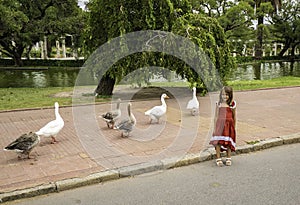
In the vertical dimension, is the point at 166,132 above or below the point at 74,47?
below

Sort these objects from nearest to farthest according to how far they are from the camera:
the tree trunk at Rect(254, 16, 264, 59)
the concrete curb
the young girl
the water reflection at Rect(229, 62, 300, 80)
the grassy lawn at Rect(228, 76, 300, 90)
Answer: the concrete curb, the young girl, the grassy lawn at Rect(228, 76, 300, 90), the water reflection at Rect(229, 62, 300, 80), the tree trunk at Rect(254, 16, 264, 59)

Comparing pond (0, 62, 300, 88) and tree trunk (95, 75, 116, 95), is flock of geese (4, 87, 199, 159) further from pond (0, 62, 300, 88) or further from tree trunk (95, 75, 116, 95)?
pond (0, 62, 300, 88)

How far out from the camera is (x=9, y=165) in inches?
211

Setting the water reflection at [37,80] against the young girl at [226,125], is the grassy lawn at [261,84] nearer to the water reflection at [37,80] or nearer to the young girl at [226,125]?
the young girl at [226,125]

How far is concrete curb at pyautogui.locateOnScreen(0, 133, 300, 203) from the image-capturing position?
173 inches

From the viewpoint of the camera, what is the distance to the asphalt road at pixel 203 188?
14.0 feet

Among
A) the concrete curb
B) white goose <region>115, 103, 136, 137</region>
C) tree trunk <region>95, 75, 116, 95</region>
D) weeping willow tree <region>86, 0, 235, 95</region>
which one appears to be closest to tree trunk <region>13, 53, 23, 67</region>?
weeping willow tree <region>86, 0, 235, 95</region>

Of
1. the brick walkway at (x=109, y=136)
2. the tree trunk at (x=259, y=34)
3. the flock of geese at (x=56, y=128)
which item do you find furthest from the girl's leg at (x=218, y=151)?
the tree trunk at (x=259, y=34)

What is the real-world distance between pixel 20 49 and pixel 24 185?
37307mm

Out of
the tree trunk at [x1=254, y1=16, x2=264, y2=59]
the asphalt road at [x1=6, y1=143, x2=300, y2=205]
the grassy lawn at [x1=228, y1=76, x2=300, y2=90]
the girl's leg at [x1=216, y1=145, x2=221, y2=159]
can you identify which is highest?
the tree trunk at [x1=254, y1=16, x2=264, y2=59]

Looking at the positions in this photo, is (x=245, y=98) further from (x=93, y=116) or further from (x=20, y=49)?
(x=20, y=49)

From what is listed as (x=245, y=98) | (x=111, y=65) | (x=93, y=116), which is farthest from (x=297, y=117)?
(x=111, y=65)

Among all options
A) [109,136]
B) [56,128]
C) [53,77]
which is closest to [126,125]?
[109,136]

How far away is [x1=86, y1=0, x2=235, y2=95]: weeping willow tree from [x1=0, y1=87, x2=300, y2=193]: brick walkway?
167 centimetres
